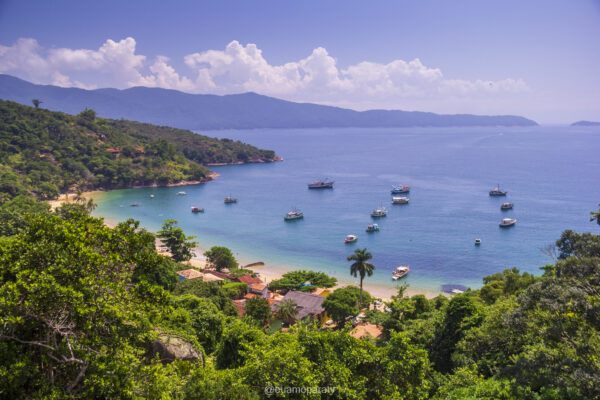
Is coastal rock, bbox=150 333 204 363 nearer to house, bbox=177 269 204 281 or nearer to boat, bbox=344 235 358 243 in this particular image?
house, bbox=177 269 204 281

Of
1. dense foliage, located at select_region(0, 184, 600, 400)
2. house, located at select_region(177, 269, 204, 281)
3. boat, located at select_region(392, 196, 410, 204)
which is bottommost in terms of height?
house, located at select_region(177, 269, 204, 281)

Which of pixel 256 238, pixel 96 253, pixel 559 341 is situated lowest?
pixel 256 238

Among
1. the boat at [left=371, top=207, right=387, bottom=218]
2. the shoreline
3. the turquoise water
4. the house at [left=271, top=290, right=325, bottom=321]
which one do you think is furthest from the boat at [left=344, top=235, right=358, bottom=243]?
the house at [left=271, top=290, right=325, bottom=321]

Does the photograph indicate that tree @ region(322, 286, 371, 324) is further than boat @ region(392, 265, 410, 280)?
No

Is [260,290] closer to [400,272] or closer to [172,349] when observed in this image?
[400,272]

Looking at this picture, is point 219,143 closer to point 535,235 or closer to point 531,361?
point 535,235

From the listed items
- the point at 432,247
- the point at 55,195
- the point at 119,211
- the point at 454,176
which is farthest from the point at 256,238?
the point at 454,176

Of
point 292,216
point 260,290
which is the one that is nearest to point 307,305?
point 260,290
